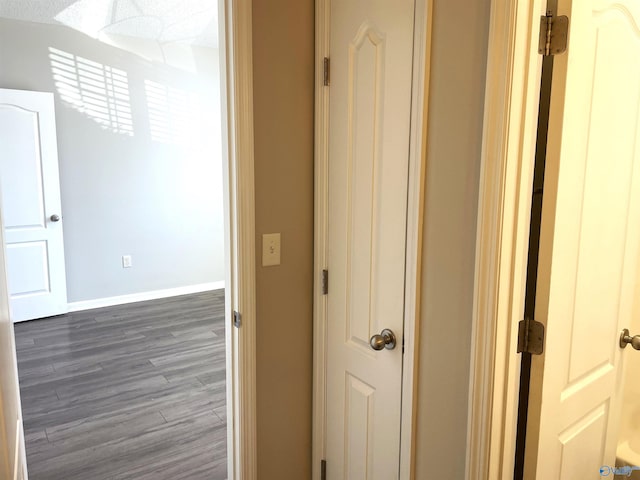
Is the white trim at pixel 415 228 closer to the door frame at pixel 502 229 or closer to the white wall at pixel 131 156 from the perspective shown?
the door frame at pixel 502 229

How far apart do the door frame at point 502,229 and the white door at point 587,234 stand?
7 cm

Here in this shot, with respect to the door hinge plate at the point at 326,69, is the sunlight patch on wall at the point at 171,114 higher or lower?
higher

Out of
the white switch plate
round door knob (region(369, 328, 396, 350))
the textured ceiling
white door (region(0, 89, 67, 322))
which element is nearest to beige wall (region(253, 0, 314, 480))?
the white switch plate

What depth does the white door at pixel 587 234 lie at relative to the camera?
1.17 m

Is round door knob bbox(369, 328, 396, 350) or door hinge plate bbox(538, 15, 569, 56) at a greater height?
door hinge plate bbox(538, 15, 569, 56)

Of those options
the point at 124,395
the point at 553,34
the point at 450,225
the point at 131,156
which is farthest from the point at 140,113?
the point at 553,34

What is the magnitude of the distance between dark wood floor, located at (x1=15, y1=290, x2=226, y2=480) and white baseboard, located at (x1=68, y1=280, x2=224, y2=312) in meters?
0.13

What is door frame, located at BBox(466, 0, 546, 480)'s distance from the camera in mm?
1108

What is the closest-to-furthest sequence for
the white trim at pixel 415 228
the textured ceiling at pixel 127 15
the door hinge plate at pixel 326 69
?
the white trim at pixel 415 228 < the door hinge plate at pixel 326 69 < the textured ceiling at pixel 127 15

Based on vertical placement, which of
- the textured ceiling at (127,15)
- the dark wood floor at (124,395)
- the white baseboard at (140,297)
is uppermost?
the textured ceiling at (127,15)

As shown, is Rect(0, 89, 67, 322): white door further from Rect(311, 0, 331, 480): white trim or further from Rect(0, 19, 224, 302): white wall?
Rect(311, 0, 331, 480): white trim

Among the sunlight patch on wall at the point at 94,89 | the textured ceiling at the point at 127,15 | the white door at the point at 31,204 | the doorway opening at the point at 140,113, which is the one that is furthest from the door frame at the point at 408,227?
the sunlight patch on wall at the point at 94,89

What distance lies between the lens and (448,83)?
1.27 m

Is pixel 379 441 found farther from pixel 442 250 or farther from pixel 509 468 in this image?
pixel 442 250
